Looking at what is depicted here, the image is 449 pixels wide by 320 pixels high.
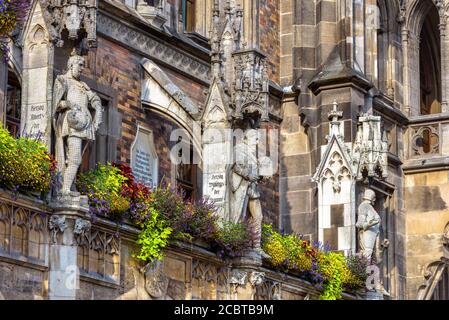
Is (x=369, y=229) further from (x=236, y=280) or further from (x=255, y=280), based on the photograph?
(x=236, y=280)

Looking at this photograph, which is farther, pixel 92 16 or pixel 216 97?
pixel 216 97

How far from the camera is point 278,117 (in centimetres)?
2895

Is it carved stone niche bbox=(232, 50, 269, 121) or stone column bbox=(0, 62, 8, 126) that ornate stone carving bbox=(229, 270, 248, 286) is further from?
stone column bbox=(0, 62, 8, 126)

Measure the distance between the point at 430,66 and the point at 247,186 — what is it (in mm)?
13380

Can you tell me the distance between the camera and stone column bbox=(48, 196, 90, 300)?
18281mm

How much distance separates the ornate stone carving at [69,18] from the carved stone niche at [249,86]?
396 cm

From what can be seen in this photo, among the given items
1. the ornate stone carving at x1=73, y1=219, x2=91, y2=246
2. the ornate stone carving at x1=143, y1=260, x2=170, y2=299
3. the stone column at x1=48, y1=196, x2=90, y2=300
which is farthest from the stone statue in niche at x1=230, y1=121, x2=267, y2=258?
the stone column at x1=48, y1=196, x2=90, y2=300

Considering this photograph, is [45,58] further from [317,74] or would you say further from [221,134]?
[317,74]

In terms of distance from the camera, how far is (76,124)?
18.8 meters

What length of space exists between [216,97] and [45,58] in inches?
171

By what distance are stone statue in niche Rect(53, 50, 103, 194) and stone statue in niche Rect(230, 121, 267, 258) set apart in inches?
154

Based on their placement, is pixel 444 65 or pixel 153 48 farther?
pixel 444 65

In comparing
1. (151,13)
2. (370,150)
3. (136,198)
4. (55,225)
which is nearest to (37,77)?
(55,225)
